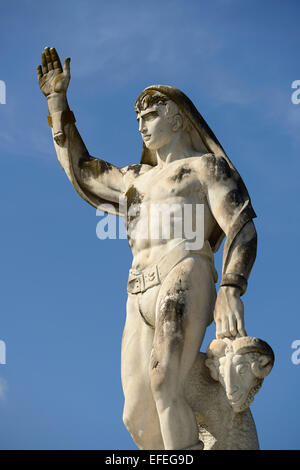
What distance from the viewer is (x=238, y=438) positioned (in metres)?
10.1

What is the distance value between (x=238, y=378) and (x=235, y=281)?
1.04 m

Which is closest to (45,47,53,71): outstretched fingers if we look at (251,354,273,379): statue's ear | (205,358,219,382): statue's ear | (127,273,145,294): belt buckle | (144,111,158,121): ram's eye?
(144,111,158,121): ram's eye

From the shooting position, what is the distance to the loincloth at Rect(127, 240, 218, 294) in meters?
10.7

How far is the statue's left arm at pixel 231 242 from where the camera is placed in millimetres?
10172

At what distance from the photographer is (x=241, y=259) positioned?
34.5 feet

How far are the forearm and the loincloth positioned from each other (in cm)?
36

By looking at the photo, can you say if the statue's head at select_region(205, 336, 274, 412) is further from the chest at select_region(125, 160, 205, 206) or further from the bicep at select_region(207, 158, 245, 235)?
the chest at select_region(125, 160, 205, 206)

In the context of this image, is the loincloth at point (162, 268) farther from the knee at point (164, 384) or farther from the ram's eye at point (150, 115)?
the ram's eye at point (150, 115)

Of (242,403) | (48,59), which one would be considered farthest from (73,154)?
(242,403)

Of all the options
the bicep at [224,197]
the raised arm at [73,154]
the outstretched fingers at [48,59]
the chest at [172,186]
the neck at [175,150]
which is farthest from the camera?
the outstretched fingers at [48,59]

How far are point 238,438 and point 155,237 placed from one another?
2410mm

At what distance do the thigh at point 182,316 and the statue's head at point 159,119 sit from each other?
175 cm

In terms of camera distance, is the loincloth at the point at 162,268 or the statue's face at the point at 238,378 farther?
the loincloth at the point at 162,268

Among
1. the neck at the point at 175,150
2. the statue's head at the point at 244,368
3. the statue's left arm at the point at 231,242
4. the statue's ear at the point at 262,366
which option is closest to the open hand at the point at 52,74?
the neck at the point at 175,150
